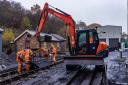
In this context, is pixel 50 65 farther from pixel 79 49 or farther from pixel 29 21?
pixel 29 21

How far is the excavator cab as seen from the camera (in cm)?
1978

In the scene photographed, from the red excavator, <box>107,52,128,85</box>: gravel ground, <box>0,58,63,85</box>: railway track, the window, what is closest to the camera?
<box>107,52,128,85</box>: gravel ground

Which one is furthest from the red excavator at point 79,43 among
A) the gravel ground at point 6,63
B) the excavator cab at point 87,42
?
the gravel ground at point 6,63

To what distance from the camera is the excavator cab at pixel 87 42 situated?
19781mm

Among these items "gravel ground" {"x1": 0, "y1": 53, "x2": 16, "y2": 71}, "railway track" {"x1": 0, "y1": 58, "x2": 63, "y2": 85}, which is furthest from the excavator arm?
"gravel ground" {"x1": 0, "y1": 53, "x2": 16, "y2": 71}

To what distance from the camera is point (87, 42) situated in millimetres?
19875

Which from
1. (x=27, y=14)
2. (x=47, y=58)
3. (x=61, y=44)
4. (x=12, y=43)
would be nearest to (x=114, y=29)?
(x=61, y=44)

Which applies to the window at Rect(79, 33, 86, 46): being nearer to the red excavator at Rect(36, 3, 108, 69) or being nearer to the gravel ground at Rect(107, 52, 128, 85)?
the red excavator at Rect(36, 3, 108, 69)

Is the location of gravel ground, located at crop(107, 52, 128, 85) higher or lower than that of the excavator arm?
lower

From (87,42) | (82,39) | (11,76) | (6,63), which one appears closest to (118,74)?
(87,42)

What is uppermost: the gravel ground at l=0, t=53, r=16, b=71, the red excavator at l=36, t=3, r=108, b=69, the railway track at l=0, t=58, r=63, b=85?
the red excavator at l=36, t=3, r=108, b=69

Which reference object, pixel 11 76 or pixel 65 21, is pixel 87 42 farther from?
pixel 11 76

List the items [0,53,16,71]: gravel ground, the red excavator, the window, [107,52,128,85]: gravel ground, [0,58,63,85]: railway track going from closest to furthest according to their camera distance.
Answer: [107,52,128,85]: gravel ground
[0,58,63,85]: railway track
the red excavator
the window
[0,53,16,71]: gravel ground

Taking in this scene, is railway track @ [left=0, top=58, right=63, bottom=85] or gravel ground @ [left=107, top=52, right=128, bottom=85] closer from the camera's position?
gravel ground @ [left=107, top=52, right=128, bottom=85]
